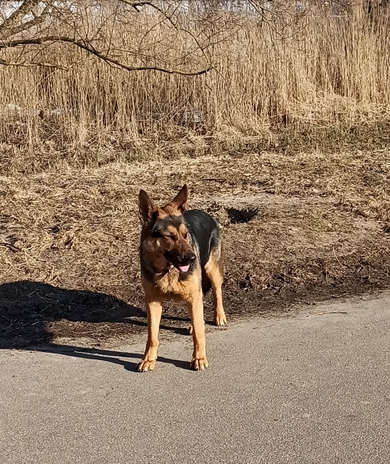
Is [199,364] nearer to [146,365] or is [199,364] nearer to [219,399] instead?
[146,365]

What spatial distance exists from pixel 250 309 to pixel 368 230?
6.70ft

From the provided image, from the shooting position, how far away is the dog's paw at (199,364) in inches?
164

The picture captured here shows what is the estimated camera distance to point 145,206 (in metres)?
4.27

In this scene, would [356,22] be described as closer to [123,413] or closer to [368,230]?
[368,230]

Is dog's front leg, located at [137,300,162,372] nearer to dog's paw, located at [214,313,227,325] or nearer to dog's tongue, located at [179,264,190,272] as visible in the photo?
dog's tongue, located at [179,264,190,272]

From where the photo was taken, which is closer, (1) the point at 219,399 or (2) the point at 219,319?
(1) the point at 219,399

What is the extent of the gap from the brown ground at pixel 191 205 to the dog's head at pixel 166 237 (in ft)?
2.72

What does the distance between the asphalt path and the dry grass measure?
5.53 meters

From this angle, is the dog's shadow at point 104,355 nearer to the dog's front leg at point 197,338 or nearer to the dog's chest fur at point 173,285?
the dog's front leg at point 197,338

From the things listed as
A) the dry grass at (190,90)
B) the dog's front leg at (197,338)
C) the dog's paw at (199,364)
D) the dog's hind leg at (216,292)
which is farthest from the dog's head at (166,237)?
the dry grass at (190,90)

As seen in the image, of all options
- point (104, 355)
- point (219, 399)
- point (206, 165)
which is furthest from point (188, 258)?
point (206, 165)

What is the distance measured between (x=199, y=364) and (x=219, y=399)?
0.43m

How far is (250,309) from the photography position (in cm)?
519

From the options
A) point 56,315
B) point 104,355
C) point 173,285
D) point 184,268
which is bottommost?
point 104,355
